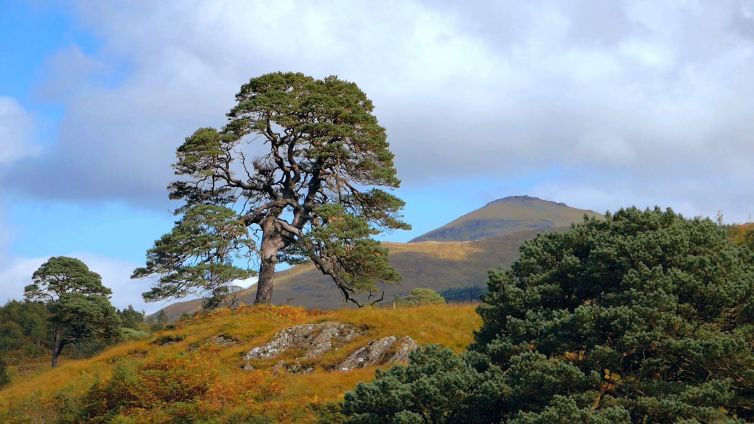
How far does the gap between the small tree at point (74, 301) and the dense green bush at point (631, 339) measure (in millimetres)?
54036

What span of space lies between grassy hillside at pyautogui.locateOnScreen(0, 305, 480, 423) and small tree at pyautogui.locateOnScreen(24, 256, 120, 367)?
1080 inches

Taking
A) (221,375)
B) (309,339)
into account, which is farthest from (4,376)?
(221,375)

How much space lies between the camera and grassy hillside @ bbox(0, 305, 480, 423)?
2867 cm

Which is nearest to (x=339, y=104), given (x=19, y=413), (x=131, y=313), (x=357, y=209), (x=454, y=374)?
(x=357, y=209)

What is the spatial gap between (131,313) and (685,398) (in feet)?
373

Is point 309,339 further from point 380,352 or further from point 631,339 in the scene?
point 631,339

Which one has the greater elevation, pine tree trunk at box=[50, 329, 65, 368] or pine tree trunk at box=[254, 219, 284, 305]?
pine tree trunk at box=[254, 219, 284, 305]

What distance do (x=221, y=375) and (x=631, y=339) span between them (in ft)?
61.5

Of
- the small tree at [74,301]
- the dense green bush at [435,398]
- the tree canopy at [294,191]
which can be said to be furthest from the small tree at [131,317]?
the dense green bush at [435,398]

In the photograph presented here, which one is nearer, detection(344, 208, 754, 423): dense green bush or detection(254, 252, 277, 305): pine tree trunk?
detection(344, 208, 754, 423): dense green bush

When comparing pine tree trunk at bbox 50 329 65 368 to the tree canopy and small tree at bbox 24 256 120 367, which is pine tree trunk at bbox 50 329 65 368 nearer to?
small tree at bbox 24 256 120 367

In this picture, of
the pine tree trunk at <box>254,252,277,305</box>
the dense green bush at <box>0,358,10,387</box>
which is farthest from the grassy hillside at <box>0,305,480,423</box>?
the dense green bush at <box>0,358,10,387</box>

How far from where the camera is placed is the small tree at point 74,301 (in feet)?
224

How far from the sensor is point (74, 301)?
6825 cm
